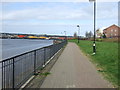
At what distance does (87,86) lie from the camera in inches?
304

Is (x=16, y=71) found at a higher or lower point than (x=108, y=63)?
higher

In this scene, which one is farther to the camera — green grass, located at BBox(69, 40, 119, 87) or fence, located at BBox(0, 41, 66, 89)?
green grass, located at BBox(69, 40, 119, 87)

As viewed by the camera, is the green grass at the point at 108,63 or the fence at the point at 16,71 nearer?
the fence at the point at 16,71

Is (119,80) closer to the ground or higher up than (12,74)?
closer to the ground

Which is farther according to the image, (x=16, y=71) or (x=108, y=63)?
(x=108, y=63)

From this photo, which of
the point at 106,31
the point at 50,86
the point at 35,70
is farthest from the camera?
the point at 106,31

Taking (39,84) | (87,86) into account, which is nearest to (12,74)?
(39,84)

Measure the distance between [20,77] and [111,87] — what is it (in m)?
2.95

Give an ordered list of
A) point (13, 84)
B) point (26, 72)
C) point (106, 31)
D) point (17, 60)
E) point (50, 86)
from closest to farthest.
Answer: point (13, 84)
point (17, 60)
point (50, 86)
point (26, 72)
point (106, 31)

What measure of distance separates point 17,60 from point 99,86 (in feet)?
9.24

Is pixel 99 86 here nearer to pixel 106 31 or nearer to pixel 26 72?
pixel 26 72

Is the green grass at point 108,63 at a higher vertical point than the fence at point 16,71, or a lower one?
lower

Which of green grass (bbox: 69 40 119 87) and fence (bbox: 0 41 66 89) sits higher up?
fence (bbox: 0 41 66 89)

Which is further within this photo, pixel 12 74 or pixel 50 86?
pixel 50 86
